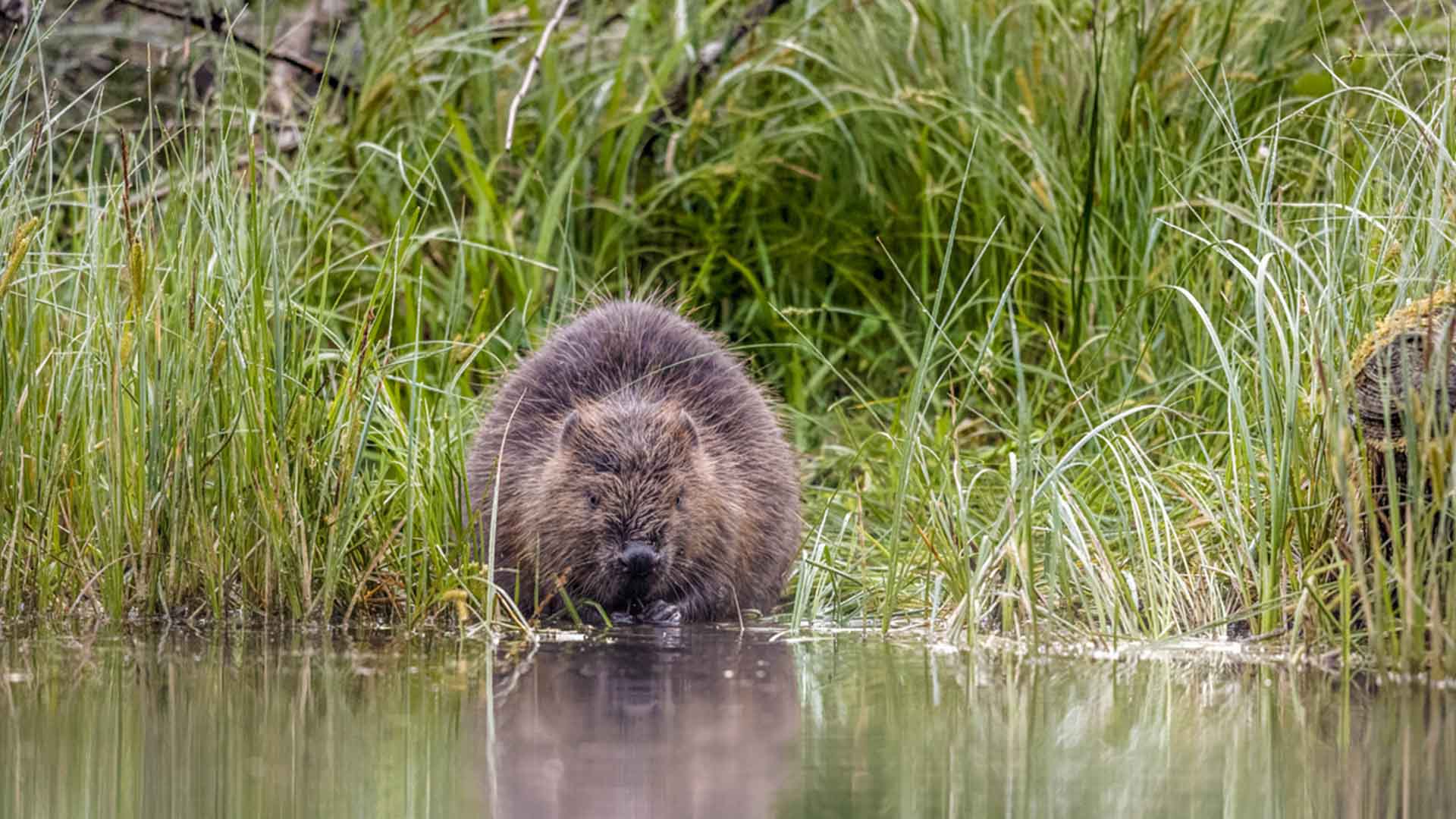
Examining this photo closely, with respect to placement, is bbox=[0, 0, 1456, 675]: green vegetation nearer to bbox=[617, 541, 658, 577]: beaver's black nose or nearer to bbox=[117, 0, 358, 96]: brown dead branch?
bbox=[117, 0, 358, 96]: brown dead branch

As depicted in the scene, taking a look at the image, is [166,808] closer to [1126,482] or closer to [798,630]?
[798,630]

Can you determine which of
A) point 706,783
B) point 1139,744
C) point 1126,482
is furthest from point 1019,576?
point 706,783

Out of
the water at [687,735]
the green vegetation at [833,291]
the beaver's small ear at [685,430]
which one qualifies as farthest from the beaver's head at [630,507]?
the water at [687,735]

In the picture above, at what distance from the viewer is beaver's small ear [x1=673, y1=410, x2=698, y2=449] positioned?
16.6ft

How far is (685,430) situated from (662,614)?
0.49 m

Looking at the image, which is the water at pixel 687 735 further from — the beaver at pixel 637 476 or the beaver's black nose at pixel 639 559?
the beaver at pixel 637 476

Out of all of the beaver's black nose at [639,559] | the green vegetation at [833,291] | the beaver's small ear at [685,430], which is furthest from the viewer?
the beaver's small ear at [685,430]

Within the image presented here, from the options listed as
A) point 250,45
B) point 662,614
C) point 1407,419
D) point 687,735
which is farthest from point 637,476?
point 250,45

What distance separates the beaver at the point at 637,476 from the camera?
16.2 feet

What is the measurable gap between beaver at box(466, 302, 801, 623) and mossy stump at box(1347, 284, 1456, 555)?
1.66 metres

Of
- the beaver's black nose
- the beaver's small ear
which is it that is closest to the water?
the beaver's black nose

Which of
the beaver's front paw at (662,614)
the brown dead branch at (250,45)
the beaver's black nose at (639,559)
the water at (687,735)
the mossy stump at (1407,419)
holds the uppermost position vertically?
the brown dead branch at (250,45)

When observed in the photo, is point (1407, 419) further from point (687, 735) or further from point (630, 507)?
point (630, 507)

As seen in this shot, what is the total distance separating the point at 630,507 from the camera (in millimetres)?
4945
